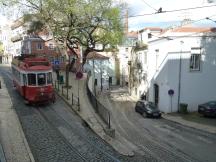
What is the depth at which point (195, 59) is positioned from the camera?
35.9 meters

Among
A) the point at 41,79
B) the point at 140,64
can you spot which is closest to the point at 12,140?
the point at 41,79

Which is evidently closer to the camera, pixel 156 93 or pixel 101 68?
pixel 156 93

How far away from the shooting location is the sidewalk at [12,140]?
15289 millimetres

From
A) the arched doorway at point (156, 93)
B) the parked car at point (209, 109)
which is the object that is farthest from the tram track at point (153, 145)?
Answer: the arched doorway at point (156, 93)

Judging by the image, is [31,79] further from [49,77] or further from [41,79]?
[49,77]

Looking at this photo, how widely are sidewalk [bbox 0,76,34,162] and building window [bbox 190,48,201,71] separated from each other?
19.8 m

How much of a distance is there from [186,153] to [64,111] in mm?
10321

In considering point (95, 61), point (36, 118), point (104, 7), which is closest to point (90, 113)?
point (36, 118)

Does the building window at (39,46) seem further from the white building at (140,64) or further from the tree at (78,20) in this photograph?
the tree at (78,20)

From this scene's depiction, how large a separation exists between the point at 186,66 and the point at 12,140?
22621 millimetres

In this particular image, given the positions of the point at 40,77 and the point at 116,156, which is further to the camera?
the point at 40,77

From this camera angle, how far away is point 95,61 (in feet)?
213

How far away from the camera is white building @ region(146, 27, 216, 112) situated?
114 feet

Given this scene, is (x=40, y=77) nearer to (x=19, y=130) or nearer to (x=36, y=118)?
(x=36, y=118)
